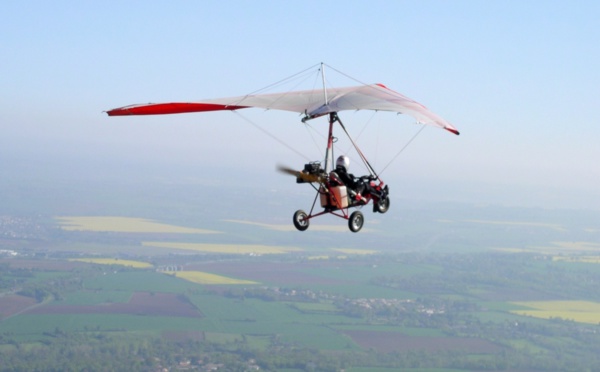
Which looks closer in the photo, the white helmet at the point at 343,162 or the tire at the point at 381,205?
the white helmet at the point at 343,162

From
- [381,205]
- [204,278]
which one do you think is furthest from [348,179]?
[204,278]

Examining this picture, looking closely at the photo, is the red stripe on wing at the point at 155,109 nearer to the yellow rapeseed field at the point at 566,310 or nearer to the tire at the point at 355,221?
the tire at the point at 355,221

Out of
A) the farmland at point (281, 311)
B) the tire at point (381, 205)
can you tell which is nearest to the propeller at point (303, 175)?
the tire at point (381, 205)

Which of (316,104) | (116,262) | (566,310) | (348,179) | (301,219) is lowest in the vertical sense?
(566,310)

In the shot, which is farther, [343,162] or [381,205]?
[381,205]

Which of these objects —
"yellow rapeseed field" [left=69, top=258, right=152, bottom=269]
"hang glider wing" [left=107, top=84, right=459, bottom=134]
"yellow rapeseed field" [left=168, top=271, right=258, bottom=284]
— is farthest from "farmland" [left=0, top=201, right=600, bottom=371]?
"hang glider wing" [left=107, top=84, right=459, bottom=134]

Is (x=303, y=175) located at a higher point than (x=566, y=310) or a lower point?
higher

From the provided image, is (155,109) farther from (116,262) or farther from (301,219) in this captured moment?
(116,262)
